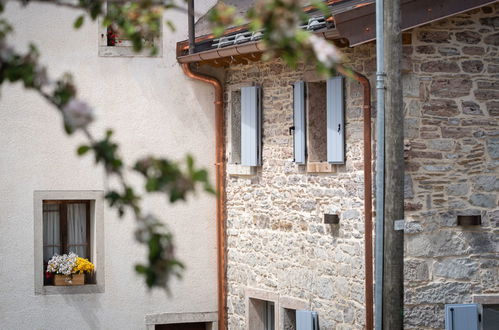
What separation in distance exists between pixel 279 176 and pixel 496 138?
2.86 metres

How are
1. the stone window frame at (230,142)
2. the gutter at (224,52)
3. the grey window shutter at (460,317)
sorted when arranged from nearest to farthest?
the grey window shutter at (460,317) < the gutter at (224,52) < the stone window frame at (230,142)

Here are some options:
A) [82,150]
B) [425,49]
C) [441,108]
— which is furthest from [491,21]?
[82,150]

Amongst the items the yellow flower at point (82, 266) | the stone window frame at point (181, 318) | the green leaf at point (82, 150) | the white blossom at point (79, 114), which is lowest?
the stone window frame at point (181, 318)

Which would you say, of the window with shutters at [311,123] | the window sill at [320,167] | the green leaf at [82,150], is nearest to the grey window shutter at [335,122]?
the window sill at [320,167]

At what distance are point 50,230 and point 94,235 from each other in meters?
0.57

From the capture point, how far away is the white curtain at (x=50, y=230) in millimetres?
13484

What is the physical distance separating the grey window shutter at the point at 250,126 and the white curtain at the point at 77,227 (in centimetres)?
227

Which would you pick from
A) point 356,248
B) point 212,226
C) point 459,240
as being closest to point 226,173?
point 212,226

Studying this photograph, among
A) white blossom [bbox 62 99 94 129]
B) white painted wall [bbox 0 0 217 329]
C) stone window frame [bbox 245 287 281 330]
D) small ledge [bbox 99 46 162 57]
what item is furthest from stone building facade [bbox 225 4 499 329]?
white blossom [bbox 62 99 94 129]

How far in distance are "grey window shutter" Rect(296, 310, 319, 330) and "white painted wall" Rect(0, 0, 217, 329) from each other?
215cm

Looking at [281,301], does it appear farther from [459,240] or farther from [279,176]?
[459,240]

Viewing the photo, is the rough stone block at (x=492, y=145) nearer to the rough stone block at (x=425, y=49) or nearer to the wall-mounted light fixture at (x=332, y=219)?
the rough stone block at (x=425, y=49)

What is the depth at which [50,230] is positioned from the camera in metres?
13.5

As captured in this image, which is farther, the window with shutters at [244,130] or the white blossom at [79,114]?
the window with shutters at [244,130]
